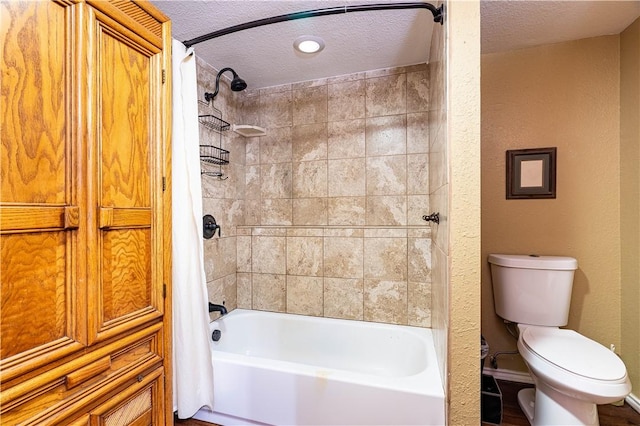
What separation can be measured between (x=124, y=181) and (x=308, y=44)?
4.43ft

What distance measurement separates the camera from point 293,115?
226 centimetres

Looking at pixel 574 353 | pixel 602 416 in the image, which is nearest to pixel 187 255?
pixel 574 353

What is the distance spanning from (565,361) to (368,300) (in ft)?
3.57

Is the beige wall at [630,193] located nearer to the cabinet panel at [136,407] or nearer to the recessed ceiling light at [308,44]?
the recessed ceiling light at [308,44]

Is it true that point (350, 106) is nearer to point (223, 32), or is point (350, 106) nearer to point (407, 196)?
point (407, 196)

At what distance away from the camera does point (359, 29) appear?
1628 mm

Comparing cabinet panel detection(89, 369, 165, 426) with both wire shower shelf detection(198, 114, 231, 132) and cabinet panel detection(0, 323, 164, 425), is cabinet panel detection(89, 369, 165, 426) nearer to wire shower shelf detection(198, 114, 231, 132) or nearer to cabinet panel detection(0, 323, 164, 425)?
cabinet panel detection(0, 323, 164, 425)

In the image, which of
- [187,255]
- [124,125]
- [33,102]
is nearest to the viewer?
[33,102]

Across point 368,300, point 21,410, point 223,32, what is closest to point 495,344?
point 368,300

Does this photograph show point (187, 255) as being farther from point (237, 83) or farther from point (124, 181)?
point (237, 83)

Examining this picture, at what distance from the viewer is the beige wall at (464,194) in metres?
1.05

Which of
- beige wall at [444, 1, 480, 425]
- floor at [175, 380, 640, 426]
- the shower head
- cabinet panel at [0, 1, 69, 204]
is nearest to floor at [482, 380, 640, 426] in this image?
floor at [175, 380, 640, 426]

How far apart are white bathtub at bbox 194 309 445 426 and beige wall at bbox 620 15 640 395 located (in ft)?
3.85

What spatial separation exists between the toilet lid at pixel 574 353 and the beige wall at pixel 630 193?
41cm
